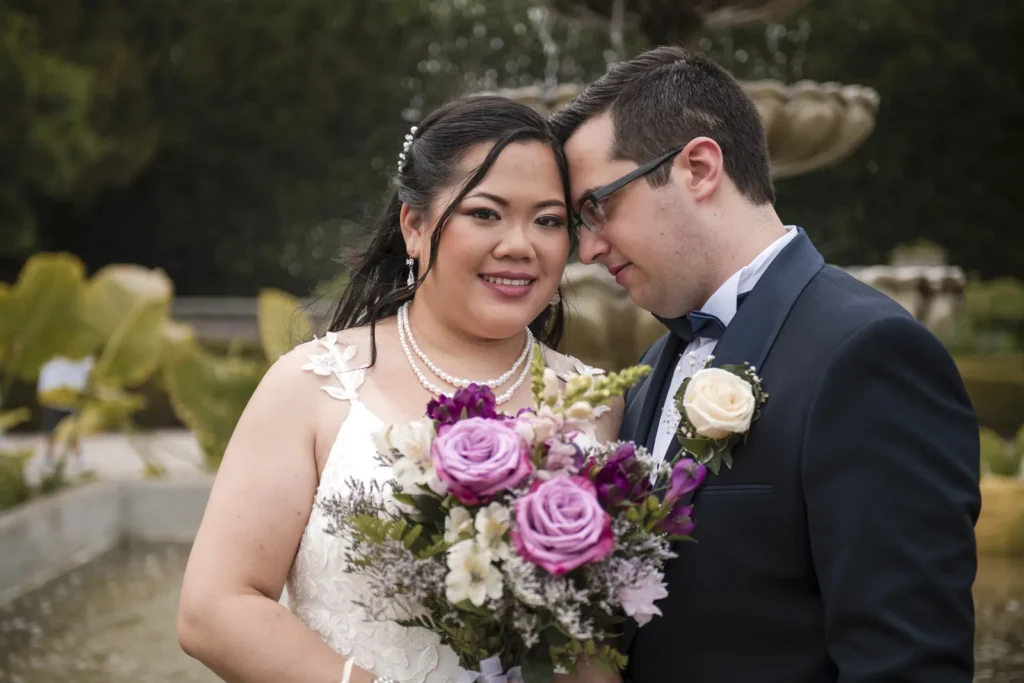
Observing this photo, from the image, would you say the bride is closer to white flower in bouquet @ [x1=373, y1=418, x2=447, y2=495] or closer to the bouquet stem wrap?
the bouquet stem wrap

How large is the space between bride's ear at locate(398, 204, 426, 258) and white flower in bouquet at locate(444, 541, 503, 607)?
1.04 meters

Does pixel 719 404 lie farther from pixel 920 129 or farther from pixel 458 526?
pixel 920 129

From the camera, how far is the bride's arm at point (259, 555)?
2.45 metres

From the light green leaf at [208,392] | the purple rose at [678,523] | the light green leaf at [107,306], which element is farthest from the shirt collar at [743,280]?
the light green leaf at [107,306]

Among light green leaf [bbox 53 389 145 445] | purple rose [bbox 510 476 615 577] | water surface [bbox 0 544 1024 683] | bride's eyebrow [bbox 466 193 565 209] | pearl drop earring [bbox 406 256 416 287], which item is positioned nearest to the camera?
purple rose [bbox 510 476 615 577]

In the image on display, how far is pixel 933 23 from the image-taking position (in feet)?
76.4

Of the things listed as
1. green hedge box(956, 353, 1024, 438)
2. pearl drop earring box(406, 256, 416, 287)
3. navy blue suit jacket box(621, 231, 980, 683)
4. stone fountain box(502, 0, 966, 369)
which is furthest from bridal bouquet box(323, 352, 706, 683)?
green hedge box(956, 353, 1024, 438)

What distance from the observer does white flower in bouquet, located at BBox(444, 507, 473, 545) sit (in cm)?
206

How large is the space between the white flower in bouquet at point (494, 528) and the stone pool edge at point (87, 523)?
5227 mm

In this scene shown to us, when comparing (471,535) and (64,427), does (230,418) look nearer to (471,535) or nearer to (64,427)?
(64,427)

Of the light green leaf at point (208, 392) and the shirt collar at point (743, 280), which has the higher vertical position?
the shirt collar at point (743, 280)

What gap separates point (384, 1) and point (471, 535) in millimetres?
23424

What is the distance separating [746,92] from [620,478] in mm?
4687

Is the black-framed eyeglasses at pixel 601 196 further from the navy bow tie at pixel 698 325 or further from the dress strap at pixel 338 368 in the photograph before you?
the dress strap at pixel 338 368
